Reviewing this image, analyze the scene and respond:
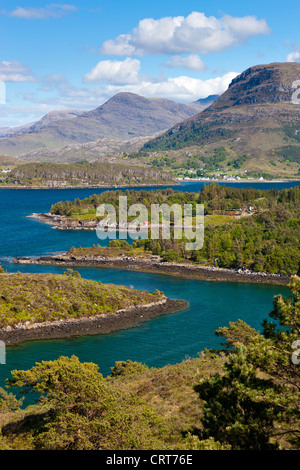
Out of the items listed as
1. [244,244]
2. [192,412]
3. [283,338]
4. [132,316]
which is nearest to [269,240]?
[244,244]

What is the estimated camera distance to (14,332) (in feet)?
164

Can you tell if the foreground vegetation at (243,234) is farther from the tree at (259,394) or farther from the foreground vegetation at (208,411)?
the tree at (259,394)

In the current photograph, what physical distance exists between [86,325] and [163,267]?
34470 millimetres

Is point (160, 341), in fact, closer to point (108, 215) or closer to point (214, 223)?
point (214, 223)

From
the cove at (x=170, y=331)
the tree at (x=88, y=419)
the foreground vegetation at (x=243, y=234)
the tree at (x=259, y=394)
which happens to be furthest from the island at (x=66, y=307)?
the tree at (x=259, y=394)

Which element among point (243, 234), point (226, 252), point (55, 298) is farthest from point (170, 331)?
point (243, 234)

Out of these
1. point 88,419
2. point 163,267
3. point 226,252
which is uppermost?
point 88,419

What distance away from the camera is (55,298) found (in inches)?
2218

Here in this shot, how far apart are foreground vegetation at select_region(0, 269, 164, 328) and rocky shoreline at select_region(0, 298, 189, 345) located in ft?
2.97

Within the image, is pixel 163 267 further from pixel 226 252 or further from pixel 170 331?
pixel 170 331

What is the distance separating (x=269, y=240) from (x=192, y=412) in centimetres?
7402

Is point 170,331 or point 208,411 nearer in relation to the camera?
point 208,411

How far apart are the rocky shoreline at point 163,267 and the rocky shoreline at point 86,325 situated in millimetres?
20494

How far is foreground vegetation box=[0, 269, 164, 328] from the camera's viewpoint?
53000mm
